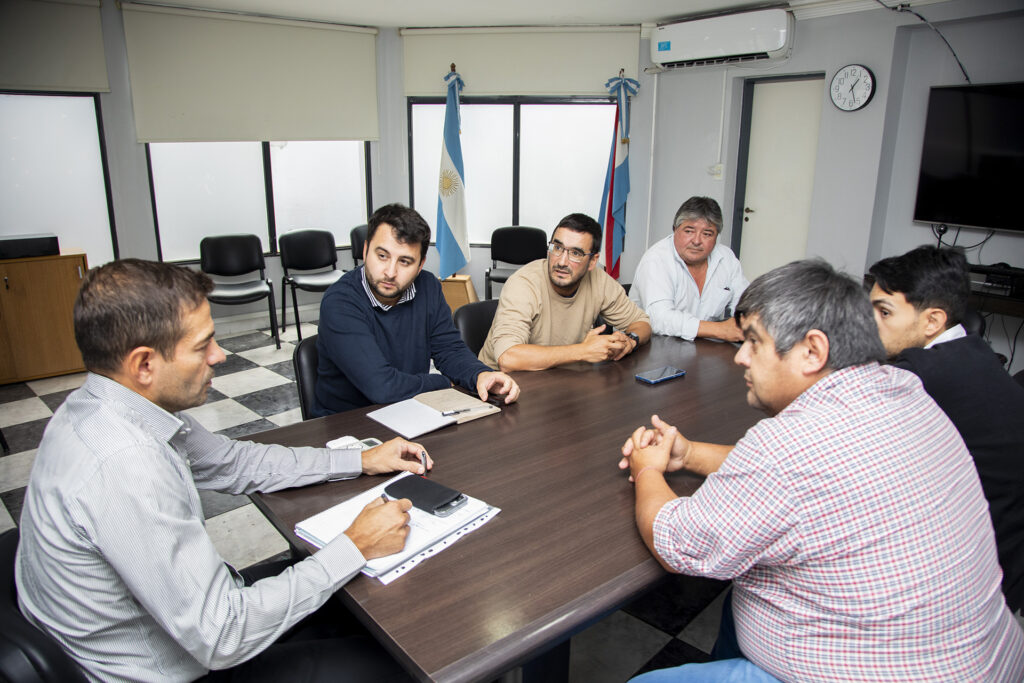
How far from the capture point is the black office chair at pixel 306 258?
536cm

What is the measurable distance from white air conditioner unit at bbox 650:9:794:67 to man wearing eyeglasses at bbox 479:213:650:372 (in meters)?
3.14

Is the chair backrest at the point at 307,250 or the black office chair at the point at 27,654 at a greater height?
the chair backrest at the point at 307,250

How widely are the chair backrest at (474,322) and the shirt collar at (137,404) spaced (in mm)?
1567

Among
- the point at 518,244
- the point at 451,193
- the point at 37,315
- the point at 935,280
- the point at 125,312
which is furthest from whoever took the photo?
the point at 451,193

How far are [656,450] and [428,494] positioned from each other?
20.5 inches

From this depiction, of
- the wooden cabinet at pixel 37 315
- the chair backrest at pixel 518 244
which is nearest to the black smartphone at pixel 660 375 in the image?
the chair backrest at pixel 518 244

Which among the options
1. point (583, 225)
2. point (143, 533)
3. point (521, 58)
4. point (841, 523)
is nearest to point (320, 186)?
point (521, 58)

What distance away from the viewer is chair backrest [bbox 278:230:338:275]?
5.56 meters

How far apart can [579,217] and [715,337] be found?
79 cm

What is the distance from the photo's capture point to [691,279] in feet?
10.2

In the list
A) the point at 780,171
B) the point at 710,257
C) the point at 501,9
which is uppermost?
the point at 501,9

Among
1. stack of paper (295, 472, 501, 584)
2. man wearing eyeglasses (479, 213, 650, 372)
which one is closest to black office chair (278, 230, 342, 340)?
man wearing eyeglasses (479, 213, 650, 372)

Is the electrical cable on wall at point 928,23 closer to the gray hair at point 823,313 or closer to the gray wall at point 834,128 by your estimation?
the gray wall at point 834,128

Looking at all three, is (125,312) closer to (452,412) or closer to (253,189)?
(452,412)
